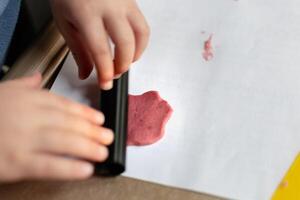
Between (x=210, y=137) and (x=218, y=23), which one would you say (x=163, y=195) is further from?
(x=218, y=23)

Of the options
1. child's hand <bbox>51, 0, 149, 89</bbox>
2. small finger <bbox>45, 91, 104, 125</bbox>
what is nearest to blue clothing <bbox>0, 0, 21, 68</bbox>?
child's hand <bbox>51, 0, 149, 89</bbox>

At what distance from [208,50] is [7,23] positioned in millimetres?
222

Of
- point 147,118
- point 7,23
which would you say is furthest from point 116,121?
point 7,23

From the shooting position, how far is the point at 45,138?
0.30 meters

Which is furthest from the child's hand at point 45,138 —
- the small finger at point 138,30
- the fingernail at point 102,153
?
the small finger at point 138,30

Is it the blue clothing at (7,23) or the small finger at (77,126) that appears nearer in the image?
the small finger at (77,126)

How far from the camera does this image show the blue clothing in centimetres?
48

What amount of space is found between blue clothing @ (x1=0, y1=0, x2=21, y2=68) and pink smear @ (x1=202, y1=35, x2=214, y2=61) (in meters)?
0.21

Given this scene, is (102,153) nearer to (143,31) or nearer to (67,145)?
(67,145)

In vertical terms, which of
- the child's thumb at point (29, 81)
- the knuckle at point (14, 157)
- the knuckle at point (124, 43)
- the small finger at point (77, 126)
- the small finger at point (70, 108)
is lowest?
the knuckle at point (14, 157)

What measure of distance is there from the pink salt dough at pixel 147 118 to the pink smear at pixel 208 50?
0.21 ft

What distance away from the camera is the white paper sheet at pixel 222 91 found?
35 cm

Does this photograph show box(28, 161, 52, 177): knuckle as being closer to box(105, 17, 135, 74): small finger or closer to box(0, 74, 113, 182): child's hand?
box(0, 74, 113, 182): child's hand

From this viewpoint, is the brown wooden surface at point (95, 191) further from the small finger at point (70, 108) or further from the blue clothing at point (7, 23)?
the blue clothing at point (7, 23)
